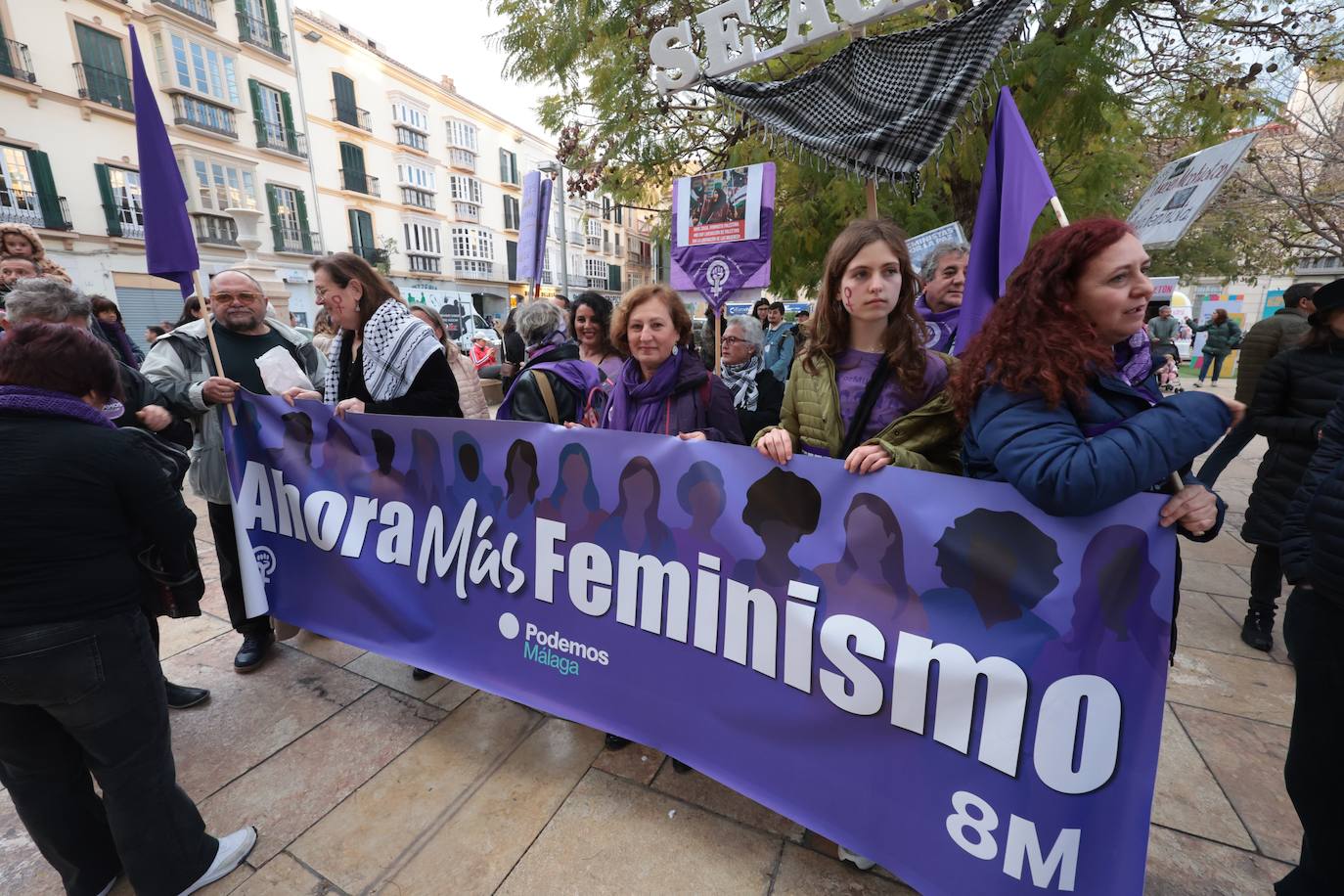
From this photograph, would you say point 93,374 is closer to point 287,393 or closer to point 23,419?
point 23,419

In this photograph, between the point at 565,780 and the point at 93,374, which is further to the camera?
the point at 565,780

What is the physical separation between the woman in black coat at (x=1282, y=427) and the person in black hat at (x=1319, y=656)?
1.79m

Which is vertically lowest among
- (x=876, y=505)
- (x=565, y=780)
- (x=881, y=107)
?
(x=565, y=780)

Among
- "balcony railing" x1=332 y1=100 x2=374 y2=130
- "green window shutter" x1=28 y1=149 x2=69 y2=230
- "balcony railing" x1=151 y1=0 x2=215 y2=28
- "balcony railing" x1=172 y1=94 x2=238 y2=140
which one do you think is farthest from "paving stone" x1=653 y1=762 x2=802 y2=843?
"balcony railing" x1=332 y1=100 x2=374 y2=130

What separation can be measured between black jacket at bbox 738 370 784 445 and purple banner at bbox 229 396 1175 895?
1.35 metres

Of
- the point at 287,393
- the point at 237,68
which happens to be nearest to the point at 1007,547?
the point at 287,393

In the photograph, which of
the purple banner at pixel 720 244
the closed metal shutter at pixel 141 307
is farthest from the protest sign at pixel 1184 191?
the closed metal shutter at pixel 141 307

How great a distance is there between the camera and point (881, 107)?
2.60m

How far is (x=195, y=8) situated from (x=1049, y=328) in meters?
29.5

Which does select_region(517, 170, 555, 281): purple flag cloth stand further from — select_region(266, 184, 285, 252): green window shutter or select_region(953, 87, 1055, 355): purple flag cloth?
select_region(266, 184, 285, 252): green window shutter

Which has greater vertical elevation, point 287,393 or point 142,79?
point 142,79

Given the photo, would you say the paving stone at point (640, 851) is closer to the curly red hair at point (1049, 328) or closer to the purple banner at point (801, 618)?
the purple banner at point (801, 618)

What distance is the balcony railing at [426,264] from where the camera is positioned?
3228 cm

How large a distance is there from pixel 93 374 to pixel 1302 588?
3179 mm
